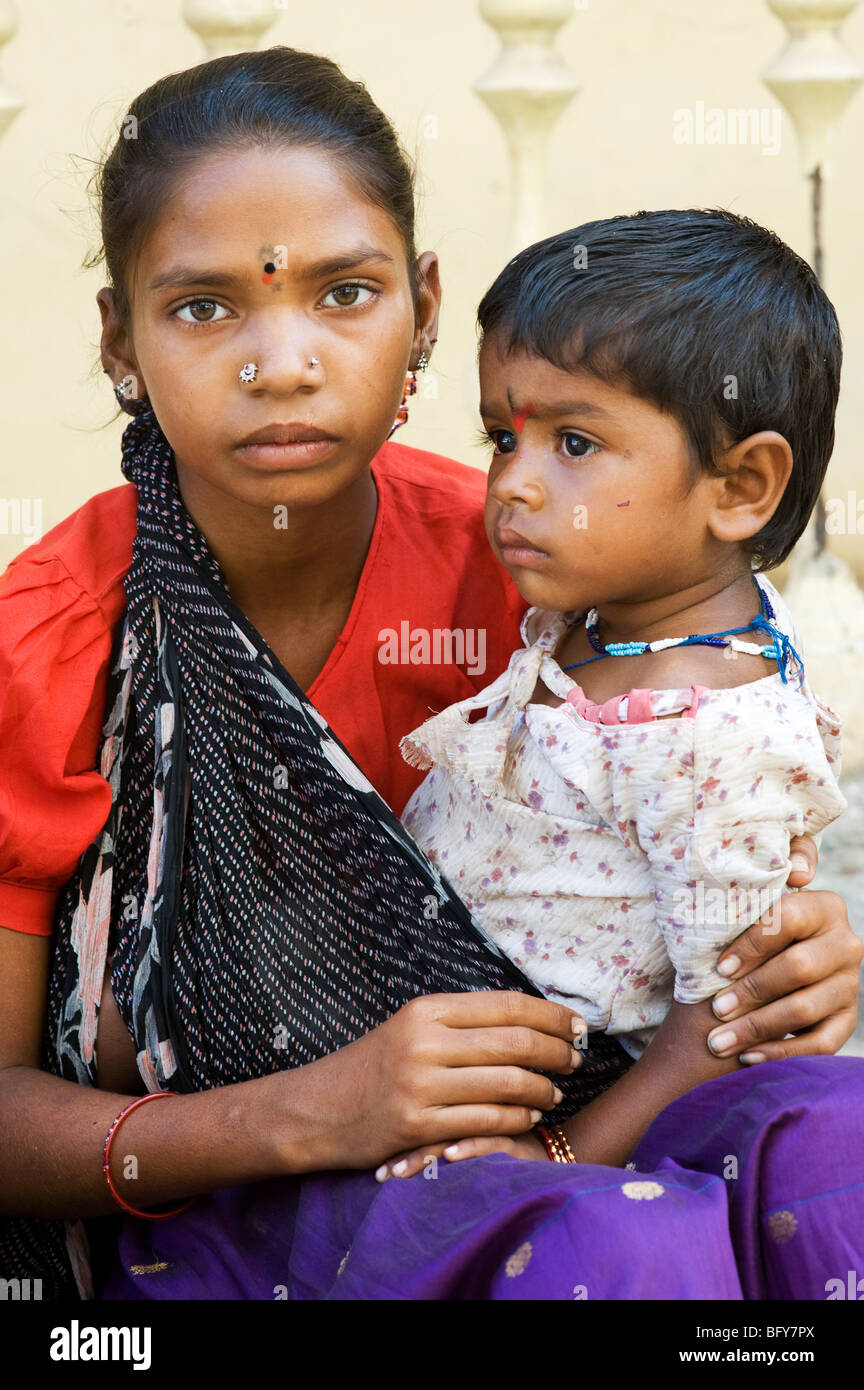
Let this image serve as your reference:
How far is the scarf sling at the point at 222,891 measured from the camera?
1.67m

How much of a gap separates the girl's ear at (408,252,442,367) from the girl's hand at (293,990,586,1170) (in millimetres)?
777

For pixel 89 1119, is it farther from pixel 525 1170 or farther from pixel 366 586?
pixel 366 586

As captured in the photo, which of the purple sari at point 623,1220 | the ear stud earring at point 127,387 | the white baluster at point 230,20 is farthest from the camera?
the white baluster at point 230,20

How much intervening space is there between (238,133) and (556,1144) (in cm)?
111

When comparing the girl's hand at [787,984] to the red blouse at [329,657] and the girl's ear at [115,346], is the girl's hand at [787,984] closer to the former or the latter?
the red blouse at [329,657]

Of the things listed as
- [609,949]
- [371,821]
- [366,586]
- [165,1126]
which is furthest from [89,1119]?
[366,586]

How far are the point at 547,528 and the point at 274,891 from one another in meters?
0.48

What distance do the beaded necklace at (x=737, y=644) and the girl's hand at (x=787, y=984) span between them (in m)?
0.22

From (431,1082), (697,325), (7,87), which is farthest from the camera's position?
(7,87)

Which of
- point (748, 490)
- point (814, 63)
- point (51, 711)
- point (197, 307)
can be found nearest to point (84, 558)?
point (51, 711)

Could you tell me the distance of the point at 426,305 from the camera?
1914 millimetres

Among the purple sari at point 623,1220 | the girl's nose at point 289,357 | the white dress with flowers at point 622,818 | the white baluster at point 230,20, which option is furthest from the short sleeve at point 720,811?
the white baluster at point 230,20

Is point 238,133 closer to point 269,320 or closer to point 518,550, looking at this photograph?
point 269,320

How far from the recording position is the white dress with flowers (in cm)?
153
